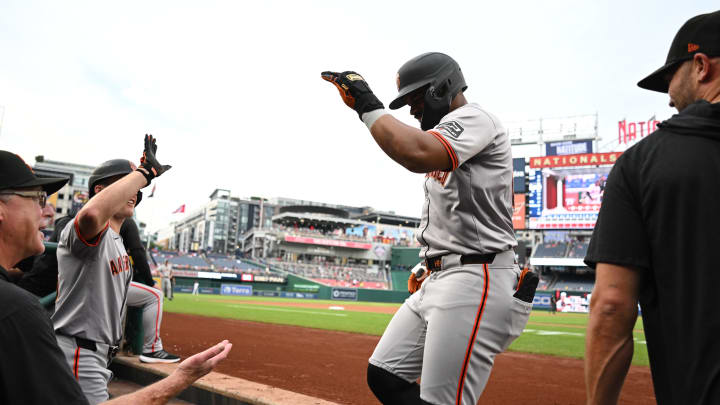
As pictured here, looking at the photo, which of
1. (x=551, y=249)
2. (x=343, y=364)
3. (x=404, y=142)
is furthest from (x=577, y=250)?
(x=404, y=142)

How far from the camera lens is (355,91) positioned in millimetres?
2311

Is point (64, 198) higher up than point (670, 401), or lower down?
higher up

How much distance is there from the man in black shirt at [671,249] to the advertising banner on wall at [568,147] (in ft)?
186

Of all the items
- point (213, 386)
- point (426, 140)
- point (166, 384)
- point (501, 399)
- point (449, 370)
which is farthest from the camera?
point (501, 399)

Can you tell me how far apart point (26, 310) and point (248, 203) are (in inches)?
5506

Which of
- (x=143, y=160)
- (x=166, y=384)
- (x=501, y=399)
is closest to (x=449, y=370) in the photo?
(x=166, y=384)

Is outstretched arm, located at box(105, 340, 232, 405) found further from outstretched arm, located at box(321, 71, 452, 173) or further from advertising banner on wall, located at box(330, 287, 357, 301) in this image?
advertising banner on wall, located at box(330, 287, 357, 301)

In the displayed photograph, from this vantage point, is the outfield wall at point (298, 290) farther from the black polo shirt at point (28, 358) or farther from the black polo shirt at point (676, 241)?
the black polo shirt at point (28, 358)

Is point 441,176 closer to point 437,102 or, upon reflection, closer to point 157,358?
point 437,102

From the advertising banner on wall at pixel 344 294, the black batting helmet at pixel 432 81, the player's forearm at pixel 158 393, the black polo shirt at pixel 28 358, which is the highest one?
the black batting helmet at pixel 432 81

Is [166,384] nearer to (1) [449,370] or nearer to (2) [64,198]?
(1) [449,370]

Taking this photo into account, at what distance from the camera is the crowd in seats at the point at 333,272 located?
58.8 metres

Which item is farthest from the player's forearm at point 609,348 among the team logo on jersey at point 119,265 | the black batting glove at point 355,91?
the team logo on jersey at point 119,265

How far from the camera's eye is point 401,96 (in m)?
2.62
